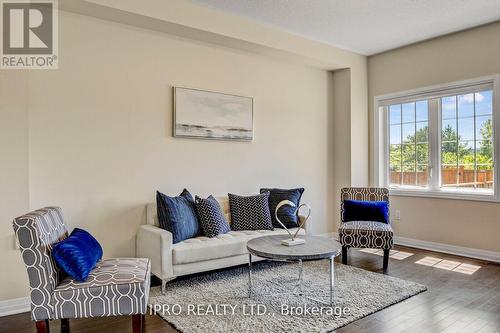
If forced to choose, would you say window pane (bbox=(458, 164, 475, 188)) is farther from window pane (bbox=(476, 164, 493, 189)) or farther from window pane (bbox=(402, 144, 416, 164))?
window pane (bbox=(402, 144, 416, 164))

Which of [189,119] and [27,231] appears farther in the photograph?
[189,119]

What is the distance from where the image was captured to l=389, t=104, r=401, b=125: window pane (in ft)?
17.2

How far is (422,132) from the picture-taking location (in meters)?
4.96

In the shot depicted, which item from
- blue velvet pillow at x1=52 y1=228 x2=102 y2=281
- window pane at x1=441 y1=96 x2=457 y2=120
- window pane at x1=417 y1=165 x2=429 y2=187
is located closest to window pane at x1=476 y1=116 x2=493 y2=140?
window pane at x1=441 y1=96 x2=457 y2=120

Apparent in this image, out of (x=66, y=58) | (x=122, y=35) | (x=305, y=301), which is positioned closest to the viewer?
(x=305, y=301)

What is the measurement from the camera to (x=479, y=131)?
14.4 feet

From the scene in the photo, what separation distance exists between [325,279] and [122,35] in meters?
3.16

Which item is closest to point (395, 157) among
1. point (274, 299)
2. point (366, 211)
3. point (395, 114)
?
point (395, 114)

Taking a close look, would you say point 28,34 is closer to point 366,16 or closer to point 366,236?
point 366,16

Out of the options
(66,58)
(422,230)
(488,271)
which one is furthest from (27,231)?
(422,230)

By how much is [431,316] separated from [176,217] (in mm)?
2276

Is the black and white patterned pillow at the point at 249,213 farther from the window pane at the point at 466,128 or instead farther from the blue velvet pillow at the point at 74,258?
the window pane at the point at 466,128

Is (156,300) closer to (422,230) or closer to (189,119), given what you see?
(189,119)

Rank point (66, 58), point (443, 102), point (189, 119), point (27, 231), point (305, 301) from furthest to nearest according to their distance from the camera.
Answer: point (443, 102) < point (189, 119) < point (66, 58) < point (305, 301) < point (27, 231)
